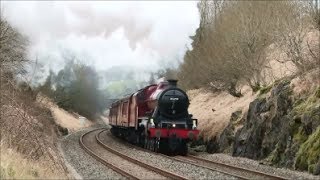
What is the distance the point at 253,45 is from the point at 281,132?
486 inches

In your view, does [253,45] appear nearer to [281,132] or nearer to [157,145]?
[157,145]

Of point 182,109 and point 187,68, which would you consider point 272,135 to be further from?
point 187,68

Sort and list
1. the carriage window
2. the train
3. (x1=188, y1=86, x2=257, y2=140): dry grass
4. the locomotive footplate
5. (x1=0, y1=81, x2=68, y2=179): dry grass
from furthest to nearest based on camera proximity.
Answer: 1. the carriage window
2. (x1=188, y1=86, x2=257, y2=140): dry grass
3. the train
4. the locomotive footplate
5. (x1=0, y1=81, x2=68, y2=179): dry grass

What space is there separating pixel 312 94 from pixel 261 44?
12932 mm

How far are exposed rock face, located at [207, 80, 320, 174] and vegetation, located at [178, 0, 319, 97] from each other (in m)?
2.31

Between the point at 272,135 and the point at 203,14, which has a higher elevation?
the point at 203,14

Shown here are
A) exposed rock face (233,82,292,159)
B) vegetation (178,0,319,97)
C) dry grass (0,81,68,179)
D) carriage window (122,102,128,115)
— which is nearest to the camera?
dry grass (0,81,68,179)

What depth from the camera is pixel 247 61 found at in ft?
98.6

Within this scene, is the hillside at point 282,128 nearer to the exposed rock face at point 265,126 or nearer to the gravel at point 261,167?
the exposed rock face at point 265,126

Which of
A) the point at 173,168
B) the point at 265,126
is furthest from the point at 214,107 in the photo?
the point at 173,168

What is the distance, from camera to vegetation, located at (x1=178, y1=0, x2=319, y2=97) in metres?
22.6

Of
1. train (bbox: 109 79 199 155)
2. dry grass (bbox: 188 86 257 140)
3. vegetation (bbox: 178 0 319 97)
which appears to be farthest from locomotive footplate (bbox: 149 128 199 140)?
vegetation (bbox: 178 0 319 97)

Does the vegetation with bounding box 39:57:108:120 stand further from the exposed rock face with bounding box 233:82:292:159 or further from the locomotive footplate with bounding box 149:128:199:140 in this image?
the exposed rock face with bounding box 233:82:292:159

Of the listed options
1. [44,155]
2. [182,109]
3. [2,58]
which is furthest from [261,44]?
[44,155]
